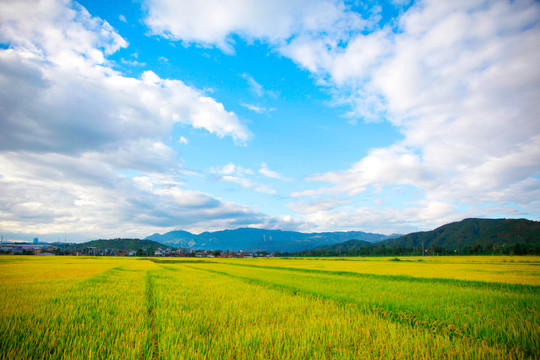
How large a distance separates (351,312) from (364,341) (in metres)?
2.95

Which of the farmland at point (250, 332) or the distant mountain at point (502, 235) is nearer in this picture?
the farmland at point (250, 332)

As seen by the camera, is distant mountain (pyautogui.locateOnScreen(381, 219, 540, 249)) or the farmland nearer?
the farmland

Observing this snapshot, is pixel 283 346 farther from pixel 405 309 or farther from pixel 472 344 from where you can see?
pixel 405 309

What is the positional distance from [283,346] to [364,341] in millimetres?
1610

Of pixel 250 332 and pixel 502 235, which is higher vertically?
pixel 502 235

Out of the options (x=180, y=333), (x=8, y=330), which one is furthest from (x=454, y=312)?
(x=8, y=330)

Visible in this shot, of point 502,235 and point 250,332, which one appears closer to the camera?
point 250,332

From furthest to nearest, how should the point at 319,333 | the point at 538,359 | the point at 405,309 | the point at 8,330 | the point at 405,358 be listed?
the point at 405,309, the point at 319,333, the point at 8,330, the point at 538,359, the point at 405,358

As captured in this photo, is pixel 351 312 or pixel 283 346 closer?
pixel 283 346

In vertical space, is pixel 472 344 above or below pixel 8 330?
below

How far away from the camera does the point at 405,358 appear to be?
3.92 meters

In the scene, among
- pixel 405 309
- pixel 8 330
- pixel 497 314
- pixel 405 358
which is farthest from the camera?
pixel 405 309

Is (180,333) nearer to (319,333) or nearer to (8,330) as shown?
(319,333)

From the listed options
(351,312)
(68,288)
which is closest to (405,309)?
(351,312)
